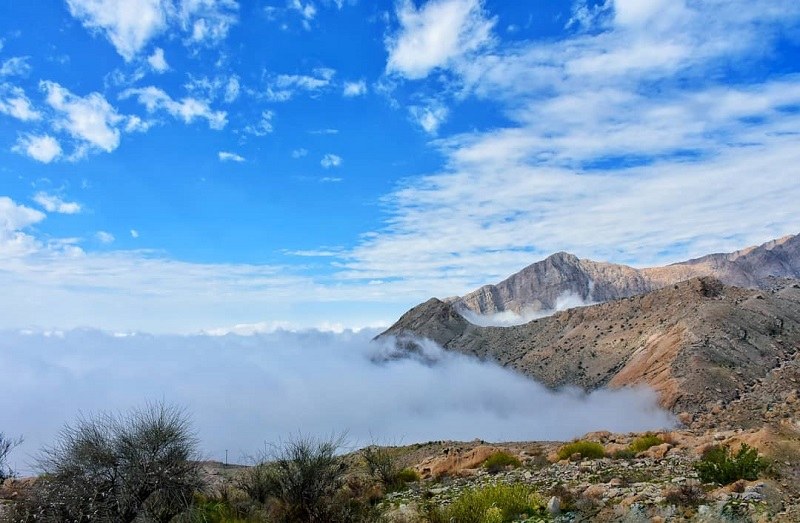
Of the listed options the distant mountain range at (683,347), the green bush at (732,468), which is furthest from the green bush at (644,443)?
the distant mountain range at (683,347)

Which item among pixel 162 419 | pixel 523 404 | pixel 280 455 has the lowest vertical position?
pixel 523 404

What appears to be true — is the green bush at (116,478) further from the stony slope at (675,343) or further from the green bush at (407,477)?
the stony slope at (675,343)

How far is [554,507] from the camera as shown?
13.1 m

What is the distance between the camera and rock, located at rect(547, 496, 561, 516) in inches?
513

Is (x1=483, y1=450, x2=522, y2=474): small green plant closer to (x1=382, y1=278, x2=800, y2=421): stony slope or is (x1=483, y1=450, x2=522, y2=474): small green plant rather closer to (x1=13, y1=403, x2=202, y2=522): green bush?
(x1=13, y1=403, x2=202, y2=522): green bush

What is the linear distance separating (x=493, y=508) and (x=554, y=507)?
1.66m

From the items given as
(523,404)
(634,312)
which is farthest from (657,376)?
(523,404)

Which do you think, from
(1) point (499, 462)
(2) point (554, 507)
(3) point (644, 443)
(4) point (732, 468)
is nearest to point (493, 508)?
(2) point (554, 507)

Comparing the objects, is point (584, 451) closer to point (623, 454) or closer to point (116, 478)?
point (623, 454)

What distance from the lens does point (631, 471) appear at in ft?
55.0

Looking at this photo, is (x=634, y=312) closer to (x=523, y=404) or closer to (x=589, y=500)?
(x=523, y=404)

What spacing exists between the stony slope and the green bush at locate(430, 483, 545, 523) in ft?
136

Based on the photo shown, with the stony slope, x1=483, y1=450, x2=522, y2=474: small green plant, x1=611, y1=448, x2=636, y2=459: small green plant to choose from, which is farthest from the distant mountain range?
x1=483, y1=450, x2=522, y2=474: small green plant

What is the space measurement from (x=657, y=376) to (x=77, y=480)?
6707cm
